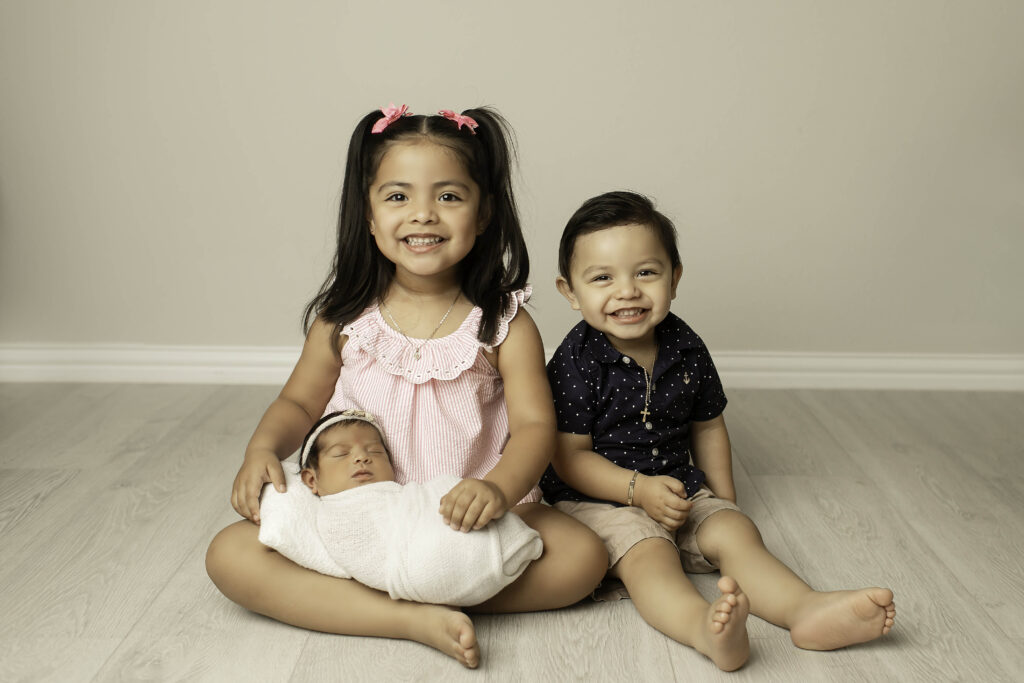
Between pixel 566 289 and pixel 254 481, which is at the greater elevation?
pixel 566 289

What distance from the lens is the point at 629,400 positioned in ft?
4.70

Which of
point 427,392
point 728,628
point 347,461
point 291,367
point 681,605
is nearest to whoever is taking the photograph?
point 728,628

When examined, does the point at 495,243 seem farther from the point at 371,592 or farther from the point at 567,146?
the point at 567,146

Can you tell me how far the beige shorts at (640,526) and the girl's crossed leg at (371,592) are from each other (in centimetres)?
5

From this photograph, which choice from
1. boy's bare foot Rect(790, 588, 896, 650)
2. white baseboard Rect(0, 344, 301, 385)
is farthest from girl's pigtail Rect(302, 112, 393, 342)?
white baseboard Rect(0, 344, 301, 385)

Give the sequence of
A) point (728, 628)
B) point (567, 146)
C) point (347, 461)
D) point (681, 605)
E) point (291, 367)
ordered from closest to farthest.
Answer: point (728, 628) → point (681, 605) → point (347, 461) → point (567, 146) → point (291, 367)

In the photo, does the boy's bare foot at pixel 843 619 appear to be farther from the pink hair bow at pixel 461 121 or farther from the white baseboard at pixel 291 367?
the white baseboard at pixel 291 367

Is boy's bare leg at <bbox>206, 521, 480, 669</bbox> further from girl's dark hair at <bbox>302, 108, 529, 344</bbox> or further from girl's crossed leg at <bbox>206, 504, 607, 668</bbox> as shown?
girl's dark hair at <bbox>302, 108, 529, 344</bbox>

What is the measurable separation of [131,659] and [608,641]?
55 cm

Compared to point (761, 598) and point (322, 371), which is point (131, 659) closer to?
point (322, 371)

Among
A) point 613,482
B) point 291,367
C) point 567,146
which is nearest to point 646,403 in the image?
point 613,482

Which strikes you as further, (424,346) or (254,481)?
(424,346)

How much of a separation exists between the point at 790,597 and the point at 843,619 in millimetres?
85

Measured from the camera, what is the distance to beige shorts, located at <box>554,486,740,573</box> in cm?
132
